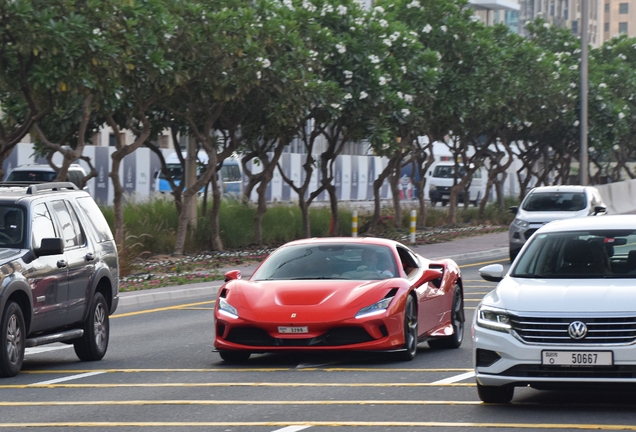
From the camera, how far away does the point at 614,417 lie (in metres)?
9.12

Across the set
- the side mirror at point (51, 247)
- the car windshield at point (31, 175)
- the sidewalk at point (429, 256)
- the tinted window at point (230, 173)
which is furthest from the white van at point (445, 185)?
the side mirror at point (51, 247)

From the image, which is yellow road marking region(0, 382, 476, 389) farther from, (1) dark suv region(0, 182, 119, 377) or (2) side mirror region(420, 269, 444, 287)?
(2) side mirror region(420, 269, 444, 287)

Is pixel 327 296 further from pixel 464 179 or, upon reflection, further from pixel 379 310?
pixel 464 179

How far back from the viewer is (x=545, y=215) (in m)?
31.0

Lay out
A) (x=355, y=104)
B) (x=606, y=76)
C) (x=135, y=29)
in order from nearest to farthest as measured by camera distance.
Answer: (x=135, y=29), (x=355, y=104), (x=606, y=76)

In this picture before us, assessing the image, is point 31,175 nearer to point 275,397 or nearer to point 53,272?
point 53,272

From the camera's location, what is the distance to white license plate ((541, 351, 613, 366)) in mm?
9094

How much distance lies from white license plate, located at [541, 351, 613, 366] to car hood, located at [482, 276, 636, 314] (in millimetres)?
290

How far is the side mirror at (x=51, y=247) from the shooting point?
1231cm

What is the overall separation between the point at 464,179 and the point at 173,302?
2726 cm

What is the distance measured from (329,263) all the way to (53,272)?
9.11 ft

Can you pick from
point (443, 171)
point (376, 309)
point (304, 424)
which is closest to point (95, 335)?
point (376, 309)

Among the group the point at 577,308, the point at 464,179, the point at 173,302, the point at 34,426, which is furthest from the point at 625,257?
the point at 464,179

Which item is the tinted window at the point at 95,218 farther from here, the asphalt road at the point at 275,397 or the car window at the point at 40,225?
the asphalt road at the point at 275,397
